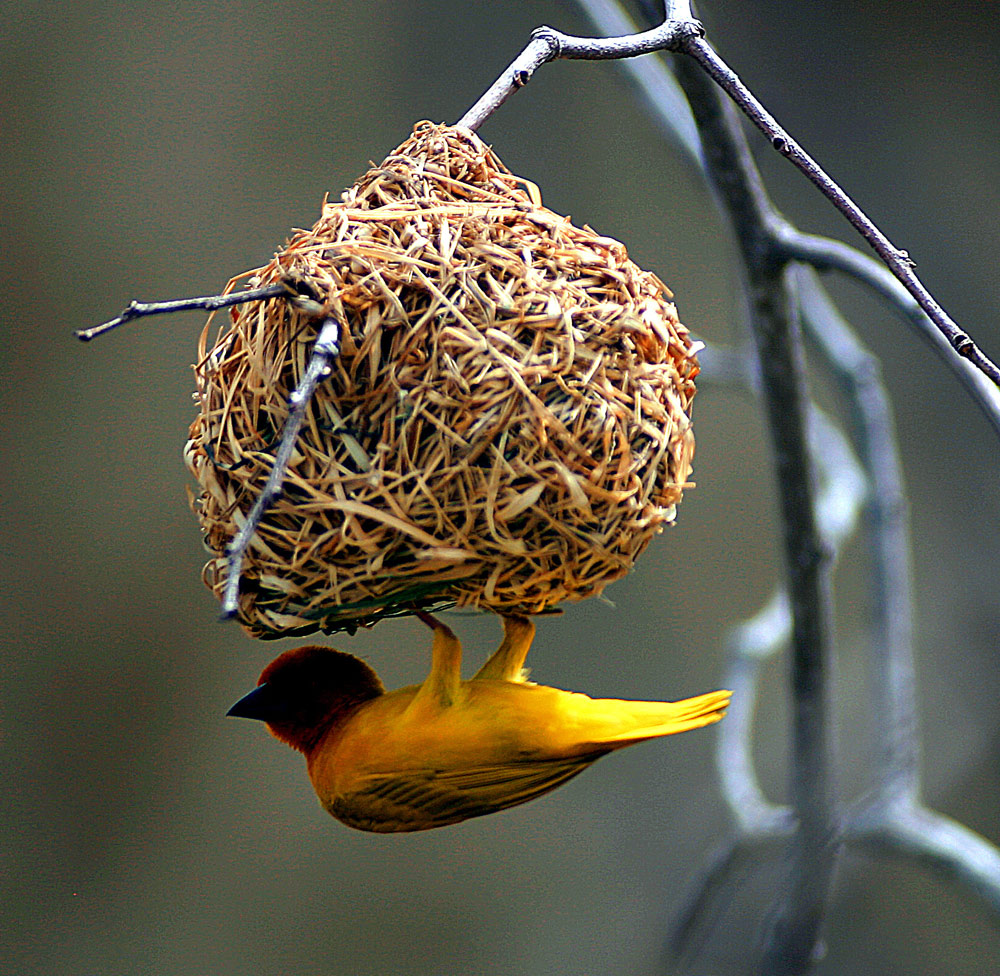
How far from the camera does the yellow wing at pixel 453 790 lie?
97 cm

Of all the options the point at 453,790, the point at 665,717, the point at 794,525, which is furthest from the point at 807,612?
the point at 453,790

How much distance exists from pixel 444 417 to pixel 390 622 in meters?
2.32

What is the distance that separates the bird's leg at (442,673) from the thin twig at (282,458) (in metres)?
0.31

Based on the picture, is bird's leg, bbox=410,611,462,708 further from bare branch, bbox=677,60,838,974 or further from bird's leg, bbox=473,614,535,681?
bare branch, bbox=677,60,838,974

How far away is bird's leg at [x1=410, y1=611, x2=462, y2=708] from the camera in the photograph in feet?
3.12

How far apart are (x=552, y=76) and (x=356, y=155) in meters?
0.70

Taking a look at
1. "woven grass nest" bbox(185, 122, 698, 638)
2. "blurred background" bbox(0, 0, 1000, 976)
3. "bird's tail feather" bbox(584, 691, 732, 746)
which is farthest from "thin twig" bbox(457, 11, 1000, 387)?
"blurred background" bbox(0, 0, 1000, 976)

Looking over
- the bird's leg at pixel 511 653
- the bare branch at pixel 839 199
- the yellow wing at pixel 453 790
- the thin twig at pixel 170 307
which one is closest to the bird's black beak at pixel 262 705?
the yellow wing at pixel 453 790

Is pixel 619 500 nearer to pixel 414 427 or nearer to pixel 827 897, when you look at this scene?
pixel 414 427

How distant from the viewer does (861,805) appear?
2.31m

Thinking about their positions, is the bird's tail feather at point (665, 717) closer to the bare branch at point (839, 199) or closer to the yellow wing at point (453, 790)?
the yellow wing at point (453, 790)

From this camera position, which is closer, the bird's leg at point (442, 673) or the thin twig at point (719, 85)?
the thin twig at point (719, 85)

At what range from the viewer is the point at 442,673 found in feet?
3.12

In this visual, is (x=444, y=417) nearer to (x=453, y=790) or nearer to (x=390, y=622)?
(x=453, y=790)
